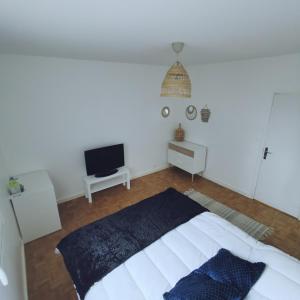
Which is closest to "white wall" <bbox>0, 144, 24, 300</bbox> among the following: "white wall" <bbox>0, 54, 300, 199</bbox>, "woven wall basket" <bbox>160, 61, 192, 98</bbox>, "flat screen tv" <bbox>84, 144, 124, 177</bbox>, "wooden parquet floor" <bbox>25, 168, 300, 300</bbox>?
"wooden parquet floor" <bbox>25, 168, 300, 300</bbox>

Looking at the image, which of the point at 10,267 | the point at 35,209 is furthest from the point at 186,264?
the point at 35,209

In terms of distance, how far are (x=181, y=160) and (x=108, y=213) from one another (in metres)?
2.02

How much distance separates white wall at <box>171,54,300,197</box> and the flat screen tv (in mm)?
1835

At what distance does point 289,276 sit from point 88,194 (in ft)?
9.61

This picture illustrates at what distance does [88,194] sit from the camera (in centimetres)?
336

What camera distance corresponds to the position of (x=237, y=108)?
3432mm

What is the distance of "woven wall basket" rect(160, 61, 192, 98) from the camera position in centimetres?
211

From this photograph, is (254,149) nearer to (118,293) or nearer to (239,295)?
(239,295)

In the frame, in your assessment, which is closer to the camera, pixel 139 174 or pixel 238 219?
pixel 238 219

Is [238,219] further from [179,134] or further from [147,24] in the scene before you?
[147,24]

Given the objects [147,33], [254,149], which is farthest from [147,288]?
[254,149]

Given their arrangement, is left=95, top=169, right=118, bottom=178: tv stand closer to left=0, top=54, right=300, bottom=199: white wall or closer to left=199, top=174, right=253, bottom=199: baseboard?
left=0, top=54, right=300, bottom=199: white wall

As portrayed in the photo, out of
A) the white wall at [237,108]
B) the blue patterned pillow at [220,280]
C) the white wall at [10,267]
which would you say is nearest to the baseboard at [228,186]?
the white wall at [237,108]

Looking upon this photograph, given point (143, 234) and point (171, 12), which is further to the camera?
point (143, 234)
